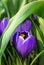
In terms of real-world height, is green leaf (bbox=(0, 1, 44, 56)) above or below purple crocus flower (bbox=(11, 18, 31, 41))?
above

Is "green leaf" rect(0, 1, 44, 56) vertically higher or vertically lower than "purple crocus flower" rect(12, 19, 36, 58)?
higher

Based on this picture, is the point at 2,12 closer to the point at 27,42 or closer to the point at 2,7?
the point at 2,7

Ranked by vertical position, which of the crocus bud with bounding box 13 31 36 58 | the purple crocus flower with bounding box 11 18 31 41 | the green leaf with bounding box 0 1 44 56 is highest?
the green leaf with bounding box 0 1 44 56

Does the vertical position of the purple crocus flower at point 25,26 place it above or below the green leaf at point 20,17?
below

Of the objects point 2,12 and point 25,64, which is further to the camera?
point 2,12

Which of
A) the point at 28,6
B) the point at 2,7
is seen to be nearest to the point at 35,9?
the point at 28,6

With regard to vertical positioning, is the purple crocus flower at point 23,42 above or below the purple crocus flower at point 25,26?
below

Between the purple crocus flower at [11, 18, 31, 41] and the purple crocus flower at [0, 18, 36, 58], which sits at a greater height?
the purple crocus flower at [11, 18, 31, 41]

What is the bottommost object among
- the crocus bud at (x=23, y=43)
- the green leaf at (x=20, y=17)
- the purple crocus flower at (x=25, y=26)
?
the crocus bud at (x=23, y=43)
